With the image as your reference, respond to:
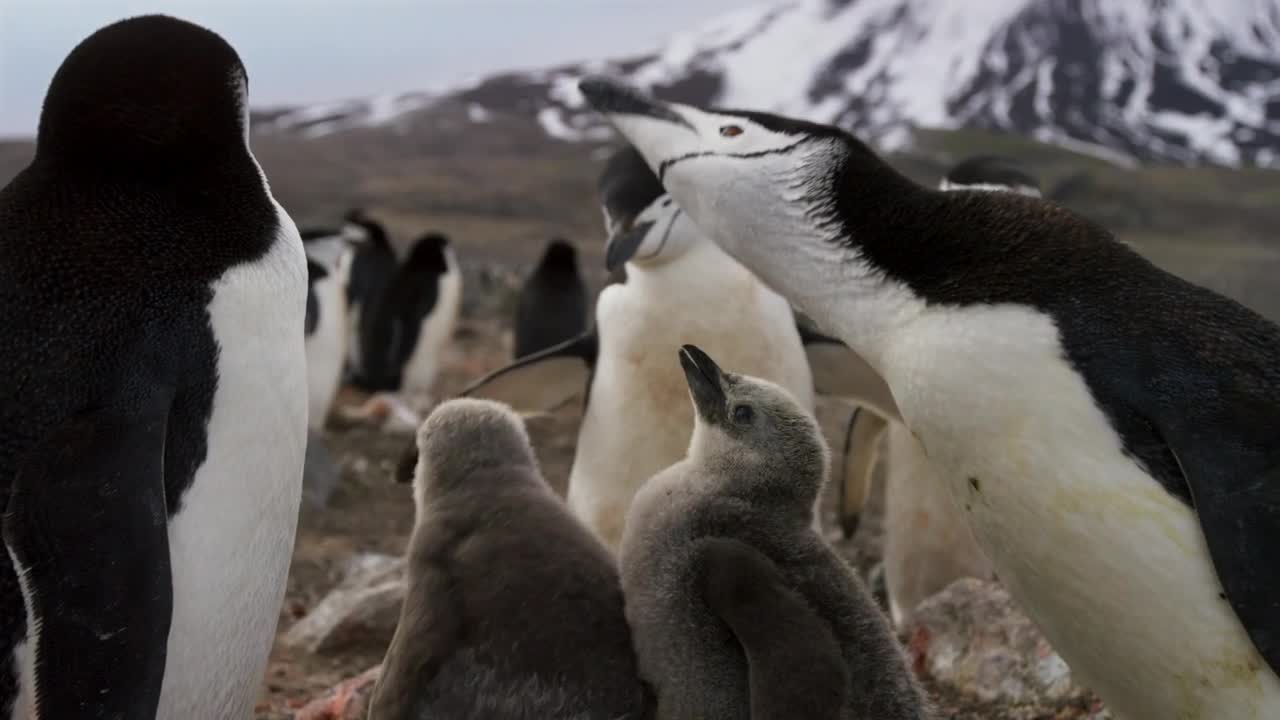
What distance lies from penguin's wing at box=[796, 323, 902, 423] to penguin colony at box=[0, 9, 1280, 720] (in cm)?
138

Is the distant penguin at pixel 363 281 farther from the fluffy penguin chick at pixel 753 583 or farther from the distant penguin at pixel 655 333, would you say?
the fluffy penguin chick at pixel 753 583

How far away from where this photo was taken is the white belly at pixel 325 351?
8.63 meters

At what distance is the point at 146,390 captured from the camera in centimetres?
199

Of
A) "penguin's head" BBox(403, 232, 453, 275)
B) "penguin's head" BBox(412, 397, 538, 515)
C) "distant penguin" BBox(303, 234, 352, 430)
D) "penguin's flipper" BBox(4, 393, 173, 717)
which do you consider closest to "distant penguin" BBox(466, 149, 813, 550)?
"penguin's head" BBox(412, 397, 538, 515)

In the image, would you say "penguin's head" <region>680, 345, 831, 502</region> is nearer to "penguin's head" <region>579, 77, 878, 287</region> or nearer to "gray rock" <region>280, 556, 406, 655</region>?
"penguin's head" <region>579, 77, 878, 287</region>

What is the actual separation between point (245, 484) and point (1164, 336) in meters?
1.60

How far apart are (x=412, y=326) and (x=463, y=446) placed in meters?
8.39

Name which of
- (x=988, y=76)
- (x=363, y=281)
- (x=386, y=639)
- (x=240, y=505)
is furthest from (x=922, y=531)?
(x=988, y=76)

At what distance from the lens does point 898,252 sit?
7.81 ft

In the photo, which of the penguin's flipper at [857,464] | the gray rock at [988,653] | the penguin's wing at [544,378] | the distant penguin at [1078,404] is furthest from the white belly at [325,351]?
the distant penguin at [1078,404]

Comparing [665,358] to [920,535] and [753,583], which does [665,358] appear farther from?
[753,583]

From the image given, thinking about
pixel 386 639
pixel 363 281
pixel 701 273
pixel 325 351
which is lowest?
pixel 363 281

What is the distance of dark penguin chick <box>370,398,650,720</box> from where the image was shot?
212 centimetres

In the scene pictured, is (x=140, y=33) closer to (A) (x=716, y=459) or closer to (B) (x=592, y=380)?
(A) (x=716, y=459)
